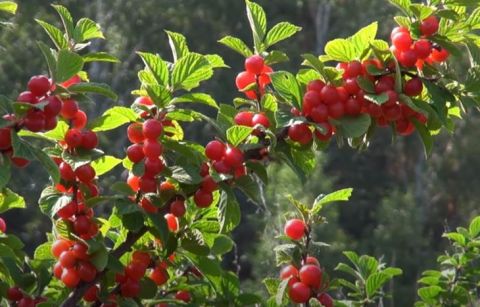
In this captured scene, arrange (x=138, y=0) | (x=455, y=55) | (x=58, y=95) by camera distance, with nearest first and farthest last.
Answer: (x=58, y=95) → (x=455, y=55) → (x=138, y=0)

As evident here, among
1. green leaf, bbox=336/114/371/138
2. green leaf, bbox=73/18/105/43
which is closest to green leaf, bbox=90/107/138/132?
green leaf, bbox=73/18/105/43

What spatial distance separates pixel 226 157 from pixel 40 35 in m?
15.4

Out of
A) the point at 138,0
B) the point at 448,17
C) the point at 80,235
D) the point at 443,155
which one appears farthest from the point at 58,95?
the point at 443,155

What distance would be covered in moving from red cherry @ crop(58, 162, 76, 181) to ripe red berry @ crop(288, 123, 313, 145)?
0.42m

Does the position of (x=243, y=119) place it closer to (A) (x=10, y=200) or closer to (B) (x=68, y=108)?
(B) (x=68, y=108)

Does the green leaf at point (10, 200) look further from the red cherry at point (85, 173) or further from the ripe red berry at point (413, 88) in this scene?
the ripe red berry at point (413, 88)

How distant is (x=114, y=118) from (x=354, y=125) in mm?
456

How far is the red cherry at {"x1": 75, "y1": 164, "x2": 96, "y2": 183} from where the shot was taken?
6.51 feet

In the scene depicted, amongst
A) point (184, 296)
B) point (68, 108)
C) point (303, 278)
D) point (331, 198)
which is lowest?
point (184, 296)

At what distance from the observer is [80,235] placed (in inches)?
79.7

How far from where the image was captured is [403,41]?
Result: 2.05 meters

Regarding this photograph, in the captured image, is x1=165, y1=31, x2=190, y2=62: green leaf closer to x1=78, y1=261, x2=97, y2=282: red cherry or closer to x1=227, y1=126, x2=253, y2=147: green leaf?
x1=227, y1=126, x2=253, y2=147: green leaf

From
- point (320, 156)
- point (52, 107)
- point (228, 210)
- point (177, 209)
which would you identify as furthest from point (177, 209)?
point (320, 156)

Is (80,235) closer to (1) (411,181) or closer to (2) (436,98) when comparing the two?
(2) (436,98)
